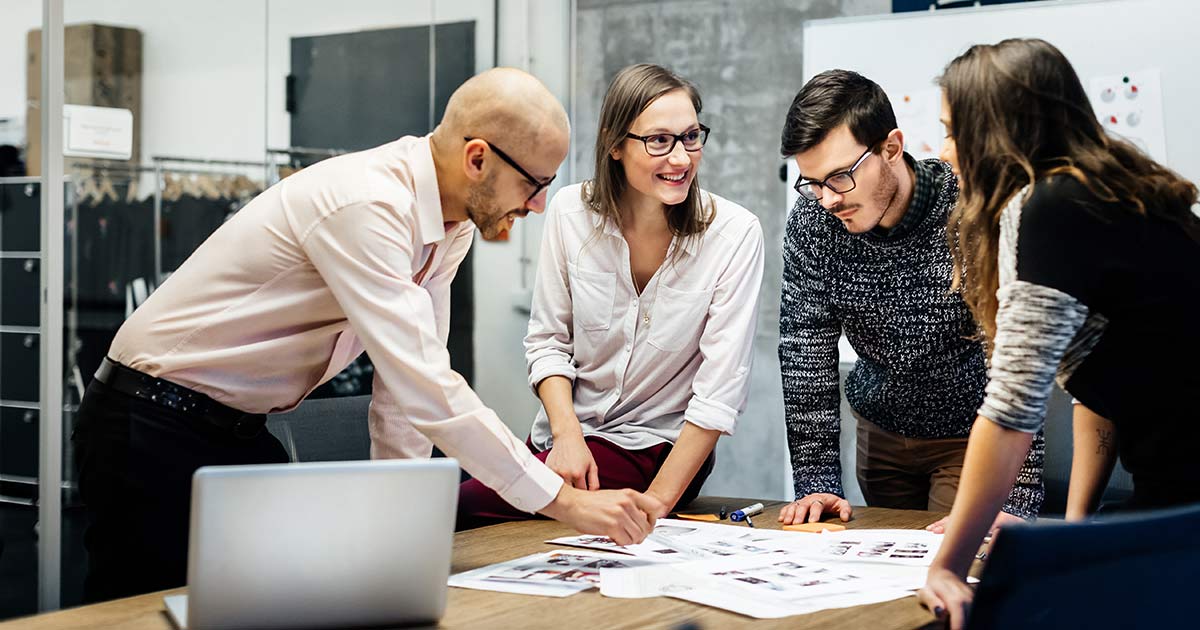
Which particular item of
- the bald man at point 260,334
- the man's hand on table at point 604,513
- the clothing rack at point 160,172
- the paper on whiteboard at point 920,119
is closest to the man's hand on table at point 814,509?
the bald man at point 260,334

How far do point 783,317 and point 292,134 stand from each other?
2501mm

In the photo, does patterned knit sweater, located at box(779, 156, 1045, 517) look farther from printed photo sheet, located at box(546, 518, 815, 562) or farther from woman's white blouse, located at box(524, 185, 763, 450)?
printed photo sheet, located at box(546, 518, 815, 562)

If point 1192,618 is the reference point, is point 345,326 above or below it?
above

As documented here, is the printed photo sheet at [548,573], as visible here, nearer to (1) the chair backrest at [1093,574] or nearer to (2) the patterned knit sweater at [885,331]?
(1) the chair backrest at [1093,574]

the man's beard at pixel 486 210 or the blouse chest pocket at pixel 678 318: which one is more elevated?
the man's beard at pixel 486 210

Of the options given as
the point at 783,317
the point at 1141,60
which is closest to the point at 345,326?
the point at 783,317

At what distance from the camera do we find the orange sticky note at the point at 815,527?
2.20m

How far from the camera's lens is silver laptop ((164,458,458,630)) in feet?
4.40

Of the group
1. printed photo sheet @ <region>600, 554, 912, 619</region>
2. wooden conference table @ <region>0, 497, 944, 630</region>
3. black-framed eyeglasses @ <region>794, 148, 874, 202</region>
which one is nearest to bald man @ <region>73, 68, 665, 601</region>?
printed photo sheet @ <region>600, 554, 912, 619</region>

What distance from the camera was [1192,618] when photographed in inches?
47.6

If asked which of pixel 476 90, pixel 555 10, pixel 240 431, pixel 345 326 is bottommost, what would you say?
pixel 240 431

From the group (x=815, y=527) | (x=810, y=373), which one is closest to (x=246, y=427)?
(x=815, y=527)

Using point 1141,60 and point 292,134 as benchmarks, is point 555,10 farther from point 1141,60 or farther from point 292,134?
point 1141,60

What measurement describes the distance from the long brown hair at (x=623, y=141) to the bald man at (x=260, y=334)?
1.92ft
